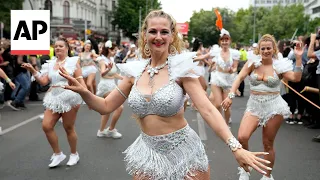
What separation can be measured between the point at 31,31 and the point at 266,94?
4219 mm

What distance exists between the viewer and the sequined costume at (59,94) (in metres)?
6.03

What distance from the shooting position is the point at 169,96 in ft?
10.1

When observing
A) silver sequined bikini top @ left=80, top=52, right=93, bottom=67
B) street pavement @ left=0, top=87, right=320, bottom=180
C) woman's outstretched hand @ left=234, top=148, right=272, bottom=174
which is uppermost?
silver sequined bikini top @ left=80, top=52, right=93, bottom=67

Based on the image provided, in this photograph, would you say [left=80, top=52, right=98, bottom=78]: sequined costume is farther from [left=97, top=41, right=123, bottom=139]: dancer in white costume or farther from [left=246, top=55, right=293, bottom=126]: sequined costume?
[left=246, top=55, right=293, bottom=126]: sequined costume

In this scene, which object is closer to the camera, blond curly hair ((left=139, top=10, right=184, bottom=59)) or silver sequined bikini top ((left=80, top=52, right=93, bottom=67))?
blond curly hair ((left=139, top=10, right=184, bottom=59))

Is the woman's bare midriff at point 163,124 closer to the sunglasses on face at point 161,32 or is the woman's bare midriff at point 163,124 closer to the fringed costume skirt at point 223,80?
the sunglasses on face at point 161,32

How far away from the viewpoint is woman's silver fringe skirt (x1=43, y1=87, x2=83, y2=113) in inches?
237

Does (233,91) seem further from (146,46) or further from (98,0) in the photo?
(98,0)

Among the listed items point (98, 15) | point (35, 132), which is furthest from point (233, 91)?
point (98, 15)

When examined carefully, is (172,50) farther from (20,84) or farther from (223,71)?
(20,84)

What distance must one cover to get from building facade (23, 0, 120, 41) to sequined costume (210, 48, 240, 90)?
156ft

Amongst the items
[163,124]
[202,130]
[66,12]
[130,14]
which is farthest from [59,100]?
[130,14]

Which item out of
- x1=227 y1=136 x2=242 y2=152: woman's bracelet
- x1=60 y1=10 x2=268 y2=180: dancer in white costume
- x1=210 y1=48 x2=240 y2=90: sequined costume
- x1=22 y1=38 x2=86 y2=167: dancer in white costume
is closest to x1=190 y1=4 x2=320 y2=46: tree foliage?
x1=210 y1=48 x2=240 y2=90: sequined costume

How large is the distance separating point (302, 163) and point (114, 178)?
2.92 metres
